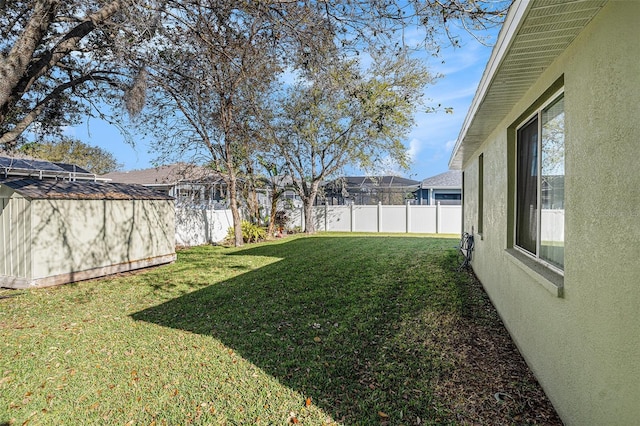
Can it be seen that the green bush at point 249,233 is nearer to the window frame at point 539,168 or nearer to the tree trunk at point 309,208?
the tree trunk at point 309,208

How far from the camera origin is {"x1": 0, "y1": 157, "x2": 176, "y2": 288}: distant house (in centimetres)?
700

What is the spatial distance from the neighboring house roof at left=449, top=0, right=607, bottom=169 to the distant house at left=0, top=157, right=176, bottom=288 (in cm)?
813

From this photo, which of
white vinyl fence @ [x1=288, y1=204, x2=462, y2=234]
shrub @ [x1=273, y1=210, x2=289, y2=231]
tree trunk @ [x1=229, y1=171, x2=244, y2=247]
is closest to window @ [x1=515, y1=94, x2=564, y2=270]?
tree trunk @ [x1=229, y1=171, x2=244, y2=247]

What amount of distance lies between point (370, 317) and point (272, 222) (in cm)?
1225

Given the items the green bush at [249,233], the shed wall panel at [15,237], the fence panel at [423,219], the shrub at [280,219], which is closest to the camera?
the shed wall panel at [15,237]

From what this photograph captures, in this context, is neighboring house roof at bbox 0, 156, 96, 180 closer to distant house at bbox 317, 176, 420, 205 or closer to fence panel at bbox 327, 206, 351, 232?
fence panel at bbox 327, 206, 351, 232

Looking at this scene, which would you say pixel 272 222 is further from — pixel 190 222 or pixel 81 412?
pixel 81 412

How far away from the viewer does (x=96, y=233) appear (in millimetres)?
8156

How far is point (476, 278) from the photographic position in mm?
7520

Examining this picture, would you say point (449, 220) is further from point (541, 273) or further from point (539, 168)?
point (541, 273)

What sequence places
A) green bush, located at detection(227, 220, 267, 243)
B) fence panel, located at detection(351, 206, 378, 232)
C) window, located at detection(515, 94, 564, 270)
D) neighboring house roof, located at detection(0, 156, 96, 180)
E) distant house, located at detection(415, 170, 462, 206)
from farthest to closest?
distant house, located at detection(415, 170, 462, 206)
fence panel, located at detection(351, 206, 378, 232)
green bush, located at detection(227, 220, 267, 243)
neighboring house roof, located at detection(0, 156, 96, 180)
window, located at detection(515, 94, 564, 270)

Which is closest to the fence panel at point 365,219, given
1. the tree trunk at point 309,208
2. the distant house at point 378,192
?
the tree trunk at point 309,208

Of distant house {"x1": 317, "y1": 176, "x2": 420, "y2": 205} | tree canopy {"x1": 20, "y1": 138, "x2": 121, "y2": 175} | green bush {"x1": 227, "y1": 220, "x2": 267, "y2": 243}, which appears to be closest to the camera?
green bush {"x1": 227, "y1": 220, "x2": 267, "y2": 243}

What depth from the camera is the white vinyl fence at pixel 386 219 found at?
750 inches
